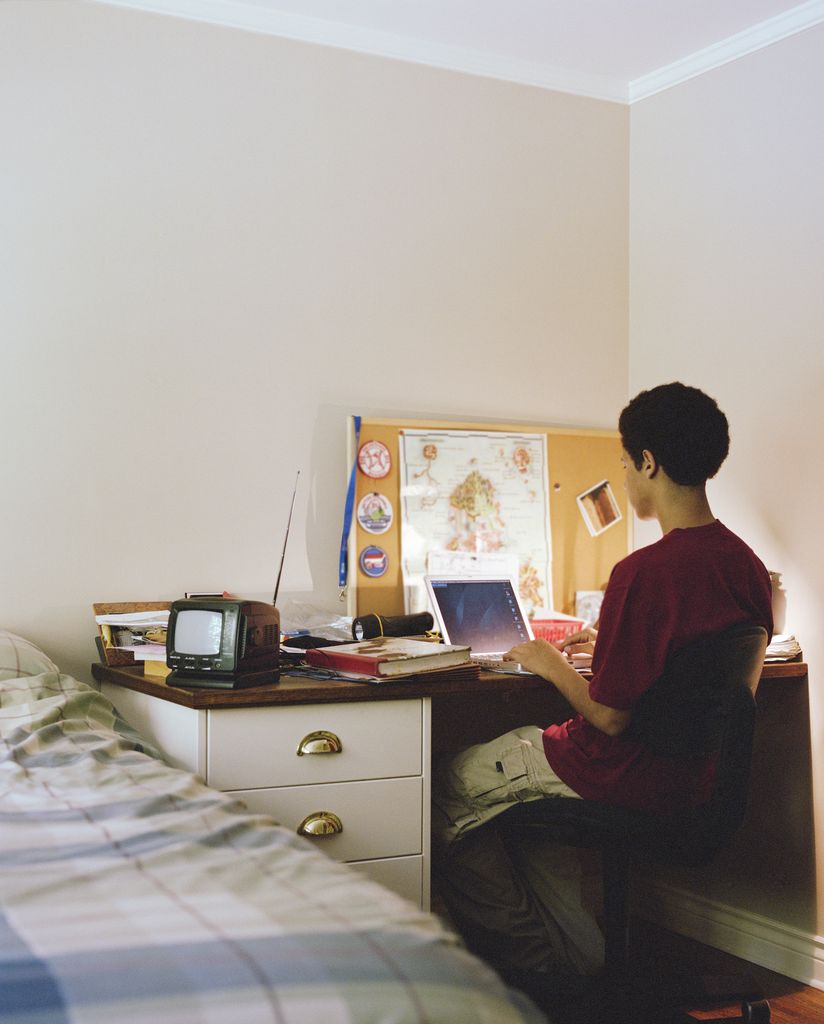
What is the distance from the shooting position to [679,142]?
9.87ft

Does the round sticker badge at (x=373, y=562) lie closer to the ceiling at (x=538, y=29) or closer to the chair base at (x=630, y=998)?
the chair base at (x=630, y=998)

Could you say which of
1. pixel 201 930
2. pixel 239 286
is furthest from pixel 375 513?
pixel 201 930

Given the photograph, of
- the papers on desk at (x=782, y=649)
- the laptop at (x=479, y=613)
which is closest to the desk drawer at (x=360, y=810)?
the laptop at (x=479, y=613)

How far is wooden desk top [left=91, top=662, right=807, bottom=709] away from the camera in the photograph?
1.86 meters

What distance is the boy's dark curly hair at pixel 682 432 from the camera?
2.09 meters

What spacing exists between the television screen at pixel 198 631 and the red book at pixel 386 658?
281 millimetres

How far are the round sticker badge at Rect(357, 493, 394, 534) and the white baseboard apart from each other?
130cm

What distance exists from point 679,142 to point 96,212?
1645 millimetres

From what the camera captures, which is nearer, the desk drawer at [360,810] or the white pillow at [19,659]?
the desk drawer at [360,810]

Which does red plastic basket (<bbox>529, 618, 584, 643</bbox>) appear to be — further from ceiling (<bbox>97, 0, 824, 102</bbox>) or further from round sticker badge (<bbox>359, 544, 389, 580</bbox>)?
ceiling (<bbox>97, 0, 824, 102</bbox>)

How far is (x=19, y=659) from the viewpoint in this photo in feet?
6.91

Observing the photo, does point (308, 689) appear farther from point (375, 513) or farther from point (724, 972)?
point (724, 972)

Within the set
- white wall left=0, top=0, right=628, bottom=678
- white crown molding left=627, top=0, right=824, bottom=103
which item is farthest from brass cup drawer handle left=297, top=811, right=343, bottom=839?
white crown molding left=627, top=0, right=824, bottom=103

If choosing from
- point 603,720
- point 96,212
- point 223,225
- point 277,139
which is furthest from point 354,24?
point 603,720
